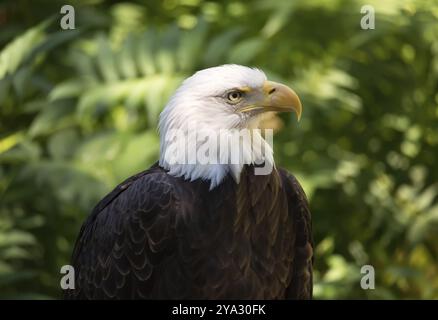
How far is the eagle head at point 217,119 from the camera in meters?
3.28

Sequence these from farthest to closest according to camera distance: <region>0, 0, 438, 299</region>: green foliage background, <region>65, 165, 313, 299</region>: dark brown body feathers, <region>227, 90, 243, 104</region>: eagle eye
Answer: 1. <region>0, 0, 438, 299</region>: green foliage background
2. <region>227, 90, 243, 104</region>: eagle eye
3. <region>65, 165, 313, 299</region>: dark brown body feathers

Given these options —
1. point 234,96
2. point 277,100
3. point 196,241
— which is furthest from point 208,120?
point 196,241

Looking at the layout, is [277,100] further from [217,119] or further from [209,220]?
[209,220]

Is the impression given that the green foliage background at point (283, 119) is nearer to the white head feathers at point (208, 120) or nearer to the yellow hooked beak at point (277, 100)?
the white head feathers at point (208, 120)

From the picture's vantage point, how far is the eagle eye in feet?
11.0

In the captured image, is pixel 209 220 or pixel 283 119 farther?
pixel 283 119

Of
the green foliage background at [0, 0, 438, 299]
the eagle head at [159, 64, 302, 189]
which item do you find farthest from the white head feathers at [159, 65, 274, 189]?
the green foliage background at [0, 0, 438, 299]

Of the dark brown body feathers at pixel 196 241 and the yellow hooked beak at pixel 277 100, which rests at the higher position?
the yellow hooked beak at pixel 277 100

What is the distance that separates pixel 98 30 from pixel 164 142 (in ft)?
9.64

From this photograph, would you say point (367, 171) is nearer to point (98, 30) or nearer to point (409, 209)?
point (409, 209)

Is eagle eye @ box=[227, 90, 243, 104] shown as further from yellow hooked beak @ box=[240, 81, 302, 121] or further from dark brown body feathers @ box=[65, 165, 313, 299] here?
dark brown body feathers @ box=[65, 165, 313, 299]

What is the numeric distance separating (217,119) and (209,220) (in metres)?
0.37

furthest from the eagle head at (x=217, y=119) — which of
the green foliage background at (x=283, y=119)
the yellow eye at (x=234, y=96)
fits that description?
the green foliage background at (x=283, y=119)

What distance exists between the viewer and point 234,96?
11.0 ft
